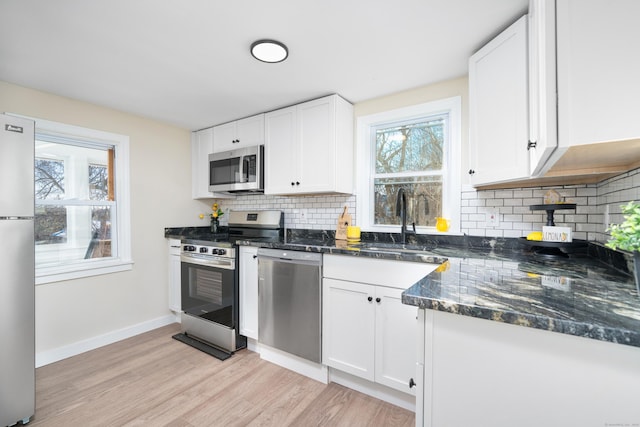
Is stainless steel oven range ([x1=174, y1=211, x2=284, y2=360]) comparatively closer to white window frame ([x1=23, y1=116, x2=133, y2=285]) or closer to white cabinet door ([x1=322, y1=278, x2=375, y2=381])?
white window frame ([x1=23, y1=116, x2=133, y2=285])

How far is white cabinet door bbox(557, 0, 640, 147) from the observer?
2.77 ft

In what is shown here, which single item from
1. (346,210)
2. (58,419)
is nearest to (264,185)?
(346,210)

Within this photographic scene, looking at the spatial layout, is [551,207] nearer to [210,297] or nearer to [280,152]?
[280,152]

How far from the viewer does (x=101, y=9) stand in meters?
1.46

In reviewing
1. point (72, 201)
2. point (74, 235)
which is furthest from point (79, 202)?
point (74, 235)

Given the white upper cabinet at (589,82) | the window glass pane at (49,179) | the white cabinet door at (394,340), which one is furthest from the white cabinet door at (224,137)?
the white upper cabinet at (589,82)

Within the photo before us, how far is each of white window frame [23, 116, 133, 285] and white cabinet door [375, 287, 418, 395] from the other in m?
2.64

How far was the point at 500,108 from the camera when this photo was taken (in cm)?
158

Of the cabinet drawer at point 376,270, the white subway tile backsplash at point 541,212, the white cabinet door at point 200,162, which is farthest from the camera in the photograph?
the white cabinet door at point 200,162

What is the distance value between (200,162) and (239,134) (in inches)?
28.9

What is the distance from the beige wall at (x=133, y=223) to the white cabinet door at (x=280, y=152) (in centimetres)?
131

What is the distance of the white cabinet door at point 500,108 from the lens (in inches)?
57.5

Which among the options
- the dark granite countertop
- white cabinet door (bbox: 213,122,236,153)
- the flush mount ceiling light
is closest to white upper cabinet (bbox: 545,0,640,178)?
the dark granite countertop

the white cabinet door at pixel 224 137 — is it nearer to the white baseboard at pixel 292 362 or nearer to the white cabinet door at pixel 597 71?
the white baseboard at pixel 292 362
